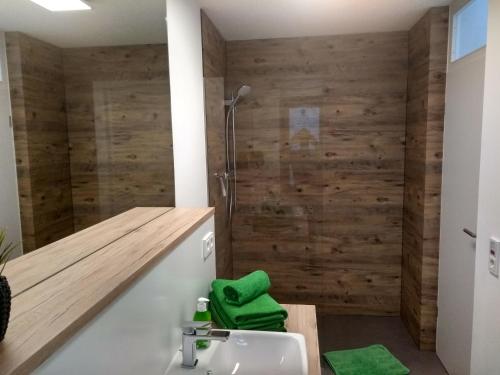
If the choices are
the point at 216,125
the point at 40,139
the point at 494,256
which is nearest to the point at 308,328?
the point at 494,256

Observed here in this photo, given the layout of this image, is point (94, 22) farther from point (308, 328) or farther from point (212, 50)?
point (212, 50)

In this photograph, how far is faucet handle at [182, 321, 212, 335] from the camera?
1.23 metres

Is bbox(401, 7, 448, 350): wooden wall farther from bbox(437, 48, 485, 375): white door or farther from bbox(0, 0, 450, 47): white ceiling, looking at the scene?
bbox(0, 0, 450, 47): white ceiling

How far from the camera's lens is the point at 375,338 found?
309 centimetres

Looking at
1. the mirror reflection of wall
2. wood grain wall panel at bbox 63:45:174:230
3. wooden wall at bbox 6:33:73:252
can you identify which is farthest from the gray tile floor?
wooden wall at bbox 6:33:73:252

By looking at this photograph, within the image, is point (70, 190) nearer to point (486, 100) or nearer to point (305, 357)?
point (305, 357)

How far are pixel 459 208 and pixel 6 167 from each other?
2.47m

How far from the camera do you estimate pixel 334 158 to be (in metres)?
3.35

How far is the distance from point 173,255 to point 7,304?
699 mm

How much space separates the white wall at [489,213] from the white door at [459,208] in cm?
49

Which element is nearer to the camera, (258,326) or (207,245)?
(258,326)

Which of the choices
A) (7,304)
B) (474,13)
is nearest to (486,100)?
(474,13)

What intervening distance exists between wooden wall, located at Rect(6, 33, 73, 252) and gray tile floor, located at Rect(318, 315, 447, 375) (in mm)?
2222

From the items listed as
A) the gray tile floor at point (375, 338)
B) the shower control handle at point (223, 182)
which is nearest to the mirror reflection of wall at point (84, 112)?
the shower control handle at point (223, 182)
